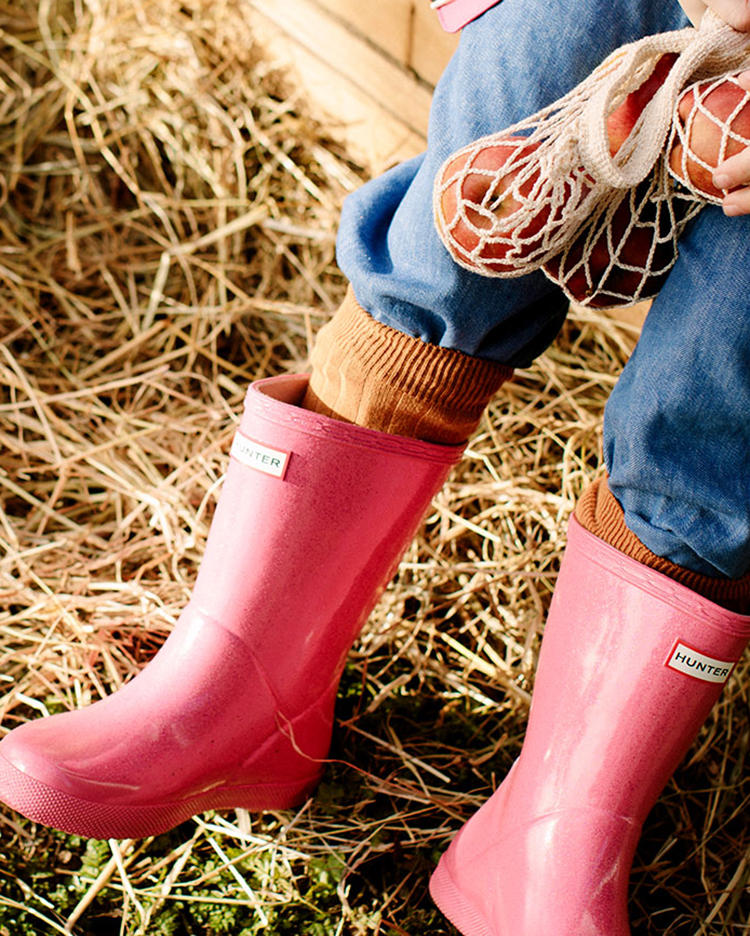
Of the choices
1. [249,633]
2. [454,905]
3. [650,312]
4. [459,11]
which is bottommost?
[454,905]

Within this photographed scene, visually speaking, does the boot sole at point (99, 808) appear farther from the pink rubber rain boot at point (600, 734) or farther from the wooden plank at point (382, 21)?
the wooden plank at point (382, 21)

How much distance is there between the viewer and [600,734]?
73 centimetres

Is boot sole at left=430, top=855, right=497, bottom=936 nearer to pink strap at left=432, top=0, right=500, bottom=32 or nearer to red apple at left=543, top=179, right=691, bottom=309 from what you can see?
red apple at left=543, top=179, right=691, bottom=309

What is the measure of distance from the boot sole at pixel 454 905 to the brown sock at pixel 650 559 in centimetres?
31

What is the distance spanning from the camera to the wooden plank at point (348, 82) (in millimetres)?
1335

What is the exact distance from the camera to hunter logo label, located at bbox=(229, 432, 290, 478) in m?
0.78

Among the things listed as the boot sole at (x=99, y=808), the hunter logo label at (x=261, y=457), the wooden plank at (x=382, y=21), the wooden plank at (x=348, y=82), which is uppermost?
the wooden plank at (x=382, y=21)

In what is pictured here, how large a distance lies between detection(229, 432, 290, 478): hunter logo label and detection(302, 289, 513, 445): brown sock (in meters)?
0.06

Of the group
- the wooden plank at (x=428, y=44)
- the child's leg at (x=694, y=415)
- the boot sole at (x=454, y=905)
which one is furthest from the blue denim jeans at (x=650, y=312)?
the wooden plank at (x=428, y=44)

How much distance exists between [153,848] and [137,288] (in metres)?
0.83

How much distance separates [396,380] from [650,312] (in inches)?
7.6

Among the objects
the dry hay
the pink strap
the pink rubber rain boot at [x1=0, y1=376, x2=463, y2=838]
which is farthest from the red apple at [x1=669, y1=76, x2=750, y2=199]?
the dry hay

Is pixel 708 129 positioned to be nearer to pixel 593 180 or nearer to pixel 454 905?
pixel 593 180

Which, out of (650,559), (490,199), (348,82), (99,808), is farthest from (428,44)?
(99,808)
